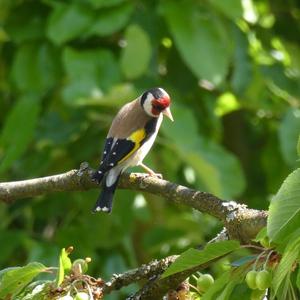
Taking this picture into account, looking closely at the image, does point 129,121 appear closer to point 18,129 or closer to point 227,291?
Answer: point 18,129

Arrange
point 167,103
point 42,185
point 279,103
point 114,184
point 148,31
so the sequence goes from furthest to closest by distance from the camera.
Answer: point 279,103 < point 148,31 < point 167,103 < point 114,184 < point 42,185

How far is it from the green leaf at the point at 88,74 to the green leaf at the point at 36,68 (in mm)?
274

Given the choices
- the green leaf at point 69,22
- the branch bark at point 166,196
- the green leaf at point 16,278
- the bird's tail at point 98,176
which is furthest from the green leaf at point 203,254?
the green leaf at point 69,22

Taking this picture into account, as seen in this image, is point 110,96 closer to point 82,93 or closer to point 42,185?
point 82,93

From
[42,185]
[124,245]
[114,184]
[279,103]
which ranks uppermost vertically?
[42,185]

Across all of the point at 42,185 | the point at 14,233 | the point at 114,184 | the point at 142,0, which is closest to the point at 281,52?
the point at 142,0

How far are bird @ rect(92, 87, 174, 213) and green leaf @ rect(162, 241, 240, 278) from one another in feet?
5.33

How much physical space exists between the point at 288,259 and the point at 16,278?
29.7 inches

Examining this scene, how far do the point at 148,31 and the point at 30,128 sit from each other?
0.83m

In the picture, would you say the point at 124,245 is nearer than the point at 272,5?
Yes

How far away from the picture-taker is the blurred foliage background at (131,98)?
17.4 feet

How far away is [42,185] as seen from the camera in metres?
2.97

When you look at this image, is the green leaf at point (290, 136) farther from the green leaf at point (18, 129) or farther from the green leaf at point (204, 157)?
the green leaf at point (18, 129)

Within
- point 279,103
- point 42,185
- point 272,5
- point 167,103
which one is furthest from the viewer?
point 272,5
